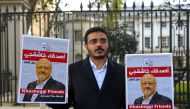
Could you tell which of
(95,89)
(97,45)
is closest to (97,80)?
(95,89)

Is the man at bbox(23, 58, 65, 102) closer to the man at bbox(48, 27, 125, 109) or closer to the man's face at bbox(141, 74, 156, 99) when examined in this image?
the man at bbox(48, 27, 125, 109)

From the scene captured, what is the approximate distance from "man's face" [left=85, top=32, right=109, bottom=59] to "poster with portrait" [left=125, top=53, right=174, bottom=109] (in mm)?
422

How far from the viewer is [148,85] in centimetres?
423

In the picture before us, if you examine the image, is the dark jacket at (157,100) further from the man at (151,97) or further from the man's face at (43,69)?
the man's face at (43,69)

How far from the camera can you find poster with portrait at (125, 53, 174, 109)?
13.7 ft

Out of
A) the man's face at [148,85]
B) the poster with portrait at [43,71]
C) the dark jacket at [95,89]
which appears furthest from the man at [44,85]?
the man's face at [148,85]

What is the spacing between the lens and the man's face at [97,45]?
391 cm

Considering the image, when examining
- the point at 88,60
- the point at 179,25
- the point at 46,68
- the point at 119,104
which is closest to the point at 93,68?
the point at 88,60

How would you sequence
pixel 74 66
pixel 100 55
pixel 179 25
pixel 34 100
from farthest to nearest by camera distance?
pixel 179 25 → pixel 34 100 → pixel 74 66 → pixel 100 55

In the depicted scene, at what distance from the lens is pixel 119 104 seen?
4039mm

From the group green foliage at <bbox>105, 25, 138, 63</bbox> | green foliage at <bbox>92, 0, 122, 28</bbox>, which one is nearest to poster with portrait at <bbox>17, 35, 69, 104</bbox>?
green foliage at <bbox>92, 0, 122, 28</bbox>

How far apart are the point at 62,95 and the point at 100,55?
2.29 ft

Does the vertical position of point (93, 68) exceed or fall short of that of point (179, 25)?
it falls short

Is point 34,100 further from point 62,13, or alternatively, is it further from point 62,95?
point 62,13
